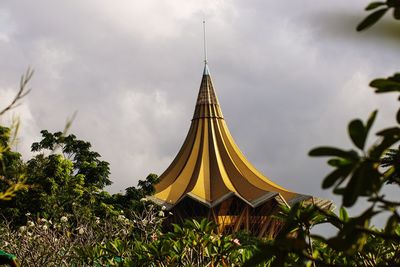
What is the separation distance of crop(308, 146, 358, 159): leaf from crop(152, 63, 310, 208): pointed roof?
→ 1108 inches

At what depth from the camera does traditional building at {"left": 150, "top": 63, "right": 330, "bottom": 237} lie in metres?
31.4

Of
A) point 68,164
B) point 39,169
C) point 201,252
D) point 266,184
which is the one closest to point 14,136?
point 39,169

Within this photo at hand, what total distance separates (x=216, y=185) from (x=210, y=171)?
1796 mm

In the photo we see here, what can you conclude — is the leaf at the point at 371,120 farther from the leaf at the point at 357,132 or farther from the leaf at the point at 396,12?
the leaf at the point at 396,12

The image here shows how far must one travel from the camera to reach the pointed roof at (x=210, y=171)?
31.5m

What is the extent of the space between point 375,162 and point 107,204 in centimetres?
2213

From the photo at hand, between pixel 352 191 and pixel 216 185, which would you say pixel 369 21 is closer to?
pixel 352 191

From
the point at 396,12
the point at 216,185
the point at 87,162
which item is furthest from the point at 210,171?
the point at 396,12

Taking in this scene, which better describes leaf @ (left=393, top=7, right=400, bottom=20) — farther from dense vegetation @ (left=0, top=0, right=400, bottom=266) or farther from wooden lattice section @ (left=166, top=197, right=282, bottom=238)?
wooden lattice section @ (left=166, top=197, right=282, bottom=238)

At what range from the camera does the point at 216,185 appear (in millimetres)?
33031

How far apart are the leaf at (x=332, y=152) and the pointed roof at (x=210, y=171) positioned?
28145 millimetres

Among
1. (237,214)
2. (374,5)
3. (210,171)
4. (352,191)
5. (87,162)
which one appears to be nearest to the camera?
(352,191)

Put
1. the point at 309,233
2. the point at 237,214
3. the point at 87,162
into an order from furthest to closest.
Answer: the point at 237,214 < the point at 87,162 < the point at 309,233

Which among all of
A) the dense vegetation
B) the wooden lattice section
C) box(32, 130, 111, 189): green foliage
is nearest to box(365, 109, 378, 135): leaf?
the dense vegetation
